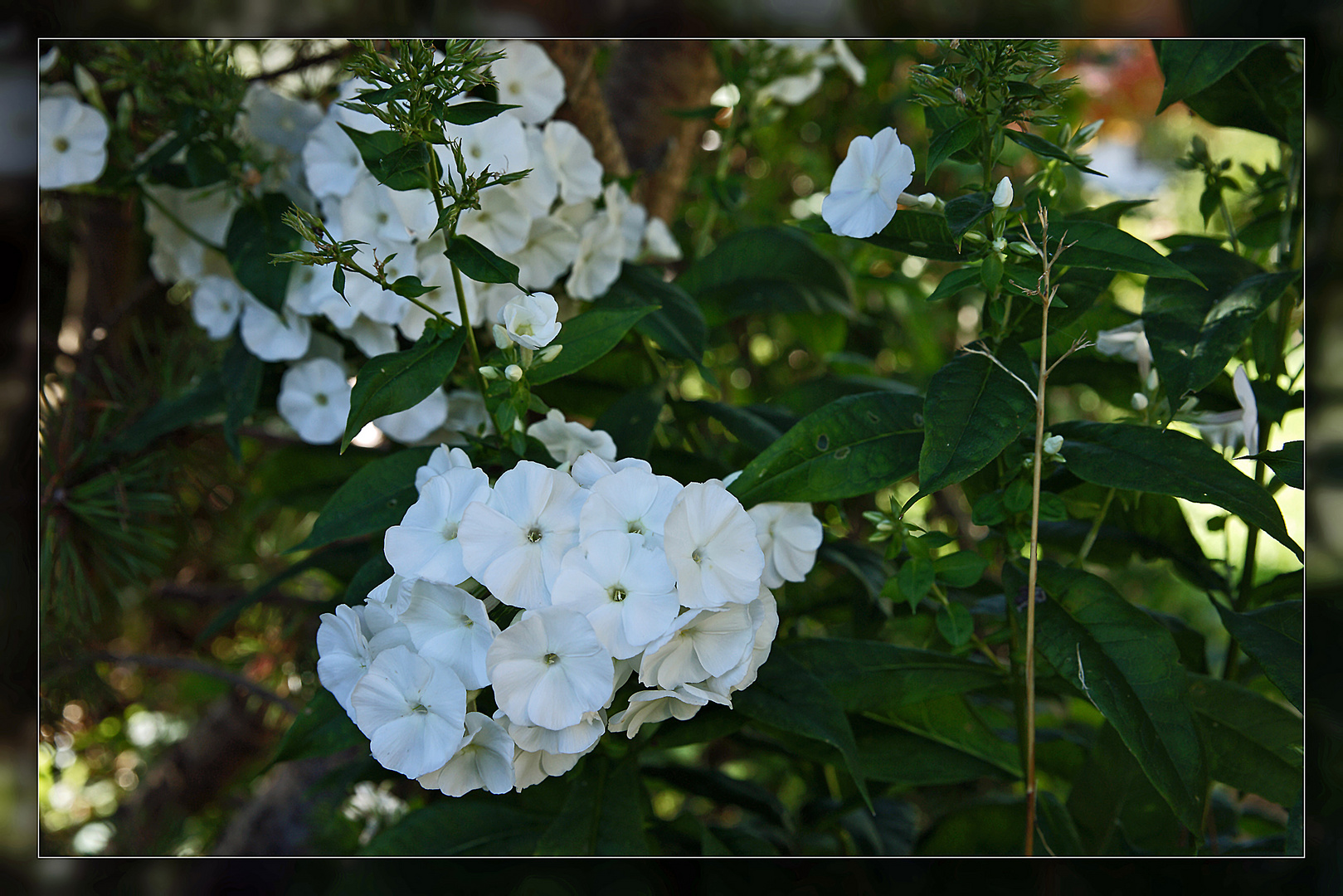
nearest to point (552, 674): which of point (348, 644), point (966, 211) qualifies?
point (348, 644)

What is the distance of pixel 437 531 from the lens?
50 centimetres

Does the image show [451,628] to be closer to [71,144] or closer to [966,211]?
[966,211]

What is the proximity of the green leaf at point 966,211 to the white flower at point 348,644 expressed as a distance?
39 cm

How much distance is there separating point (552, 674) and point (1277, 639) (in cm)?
→ 46

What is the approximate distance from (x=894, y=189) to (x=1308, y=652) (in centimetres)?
40

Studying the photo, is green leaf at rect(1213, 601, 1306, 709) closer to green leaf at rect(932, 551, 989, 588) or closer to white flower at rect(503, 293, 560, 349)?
green leaf at rect(932, 551, 989, 588)

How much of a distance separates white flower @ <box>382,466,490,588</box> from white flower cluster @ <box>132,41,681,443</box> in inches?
4.5

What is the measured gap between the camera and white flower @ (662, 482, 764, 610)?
1.48 ft

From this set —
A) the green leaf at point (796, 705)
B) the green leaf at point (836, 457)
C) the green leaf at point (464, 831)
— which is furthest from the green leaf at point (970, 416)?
the green leaf at point (464, 831)

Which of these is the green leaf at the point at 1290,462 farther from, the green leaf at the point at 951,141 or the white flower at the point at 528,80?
the white flower at the point at 528,80

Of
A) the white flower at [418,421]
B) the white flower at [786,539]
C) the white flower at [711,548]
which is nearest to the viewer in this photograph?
the white flower at [711,548]

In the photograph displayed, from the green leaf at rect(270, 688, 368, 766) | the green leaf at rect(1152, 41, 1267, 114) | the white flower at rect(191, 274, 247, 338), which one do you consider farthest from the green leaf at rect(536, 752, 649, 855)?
the green leaf at rect(1152, 41, 1267, 114)

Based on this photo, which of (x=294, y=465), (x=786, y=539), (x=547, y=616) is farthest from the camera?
(x=294, y=465)

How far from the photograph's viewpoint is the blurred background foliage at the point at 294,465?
0.62 meters
